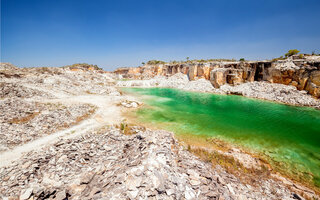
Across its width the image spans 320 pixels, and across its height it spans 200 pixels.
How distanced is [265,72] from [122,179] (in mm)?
43736

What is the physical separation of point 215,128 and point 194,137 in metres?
3.61

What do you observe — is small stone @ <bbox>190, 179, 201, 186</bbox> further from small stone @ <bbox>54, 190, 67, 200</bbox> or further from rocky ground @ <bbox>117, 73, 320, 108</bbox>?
rocky ground @ <bbox>117, 73, 320, 108</bbox>

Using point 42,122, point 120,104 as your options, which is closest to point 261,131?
point 120,104

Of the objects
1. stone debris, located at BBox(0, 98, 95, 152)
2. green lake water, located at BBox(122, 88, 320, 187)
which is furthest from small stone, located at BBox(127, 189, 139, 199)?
stone debris, located at BBox(0, 98, 95, 152)

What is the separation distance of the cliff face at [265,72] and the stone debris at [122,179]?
113 feet

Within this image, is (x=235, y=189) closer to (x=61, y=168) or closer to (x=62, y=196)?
(x=62, y=196)

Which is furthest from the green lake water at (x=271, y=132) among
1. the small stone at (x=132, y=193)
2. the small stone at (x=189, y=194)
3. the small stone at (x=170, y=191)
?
the small stone at (x=132, y=193)

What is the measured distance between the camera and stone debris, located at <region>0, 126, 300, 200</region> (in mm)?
4633

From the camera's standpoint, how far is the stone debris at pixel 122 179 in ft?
15.2

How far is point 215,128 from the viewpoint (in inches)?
557

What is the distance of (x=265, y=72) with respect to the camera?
34.1 m

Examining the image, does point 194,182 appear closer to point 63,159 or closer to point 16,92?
point 63,159

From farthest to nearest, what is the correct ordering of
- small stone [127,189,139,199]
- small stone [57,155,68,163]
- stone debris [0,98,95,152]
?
stone debris [0,98,95,152], small stone [57,155,68,163], small stone [127,189,139,199]

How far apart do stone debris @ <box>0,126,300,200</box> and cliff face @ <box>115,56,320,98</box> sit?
3449cm
